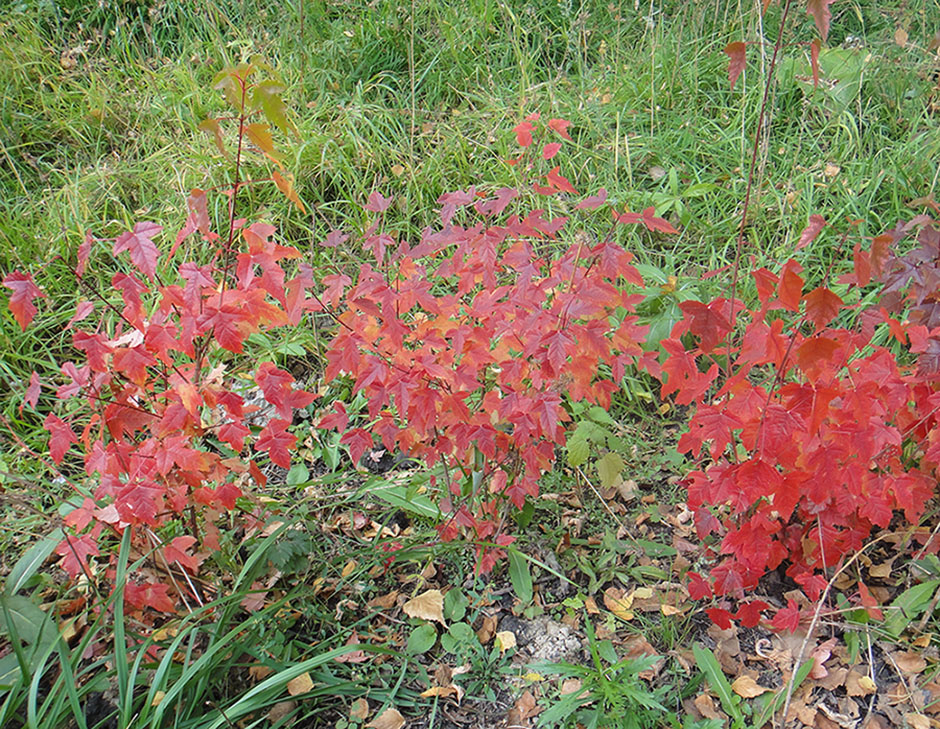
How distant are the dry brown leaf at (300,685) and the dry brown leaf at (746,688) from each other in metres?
1.09

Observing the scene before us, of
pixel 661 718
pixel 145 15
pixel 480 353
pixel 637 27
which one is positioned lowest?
pixel 661 718

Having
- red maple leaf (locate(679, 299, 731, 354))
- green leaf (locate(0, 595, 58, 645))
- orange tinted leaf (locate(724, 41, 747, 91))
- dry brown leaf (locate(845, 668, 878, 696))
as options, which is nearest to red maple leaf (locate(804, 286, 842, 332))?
red maple leaf (locate(679, 299, 731, 354))

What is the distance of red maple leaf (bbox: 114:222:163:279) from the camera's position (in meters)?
1.56

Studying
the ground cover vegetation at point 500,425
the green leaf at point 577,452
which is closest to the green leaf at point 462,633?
the ground cover vegetation at point 500,425

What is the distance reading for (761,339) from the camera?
5.47ft

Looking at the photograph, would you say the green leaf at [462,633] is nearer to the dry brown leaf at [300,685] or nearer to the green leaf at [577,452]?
the dry brown leaf at [300,685]

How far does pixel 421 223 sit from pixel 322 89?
1.01 metres

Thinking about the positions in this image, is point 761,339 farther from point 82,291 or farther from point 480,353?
point 82,291

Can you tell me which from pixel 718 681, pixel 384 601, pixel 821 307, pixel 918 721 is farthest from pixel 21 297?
pixel 918 721

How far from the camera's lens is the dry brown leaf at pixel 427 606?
210 cm

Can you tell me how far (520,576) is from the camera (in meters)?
2.15

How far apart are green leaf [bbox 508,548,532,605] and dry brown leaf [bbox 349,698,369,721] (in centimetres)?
51

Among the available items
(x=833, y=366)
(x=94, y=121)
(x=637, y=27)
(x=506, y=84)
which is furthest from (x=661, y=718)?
(x=94, y=121)

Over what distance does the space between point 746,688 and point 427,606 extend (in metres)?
0.87
